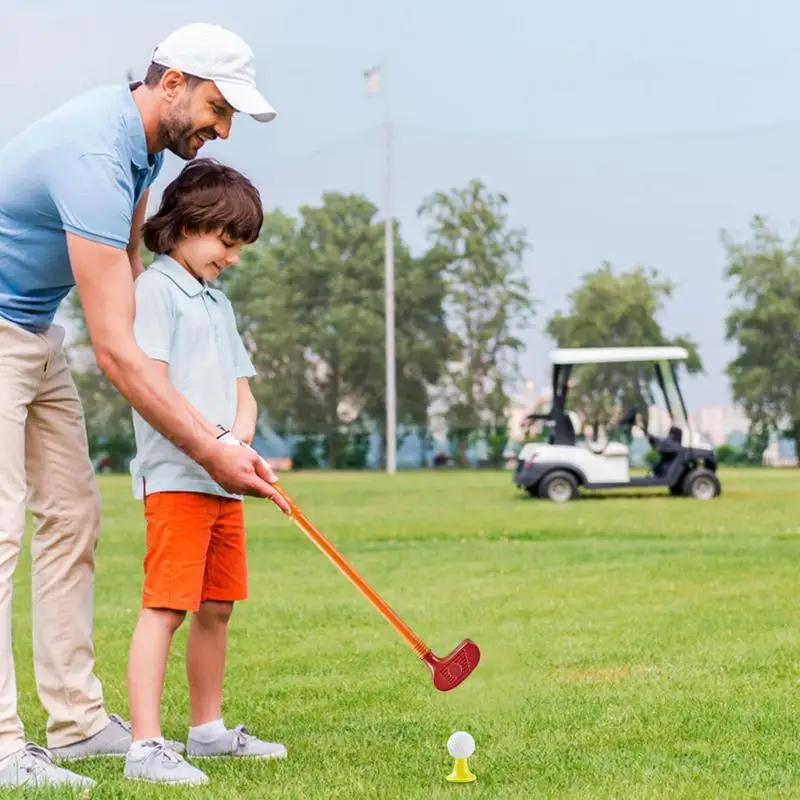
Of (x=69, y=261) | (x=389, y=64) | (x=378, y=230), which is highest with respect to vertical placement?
(x=389, y=64)

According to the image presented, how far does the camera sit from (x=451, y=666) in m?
3.22

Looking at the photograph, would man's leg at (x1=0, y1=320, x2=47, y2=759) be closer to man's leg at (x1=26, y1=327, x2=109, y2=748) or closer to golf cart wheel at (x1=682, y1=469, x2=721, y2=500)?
man's leg at (x1=26, y1=327, x2=109, y2=748)

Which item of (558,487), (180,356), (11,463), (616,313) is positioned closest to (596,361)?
(558,487)

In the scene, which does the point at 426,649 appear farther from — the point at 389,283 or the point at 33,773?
the point at 389,283

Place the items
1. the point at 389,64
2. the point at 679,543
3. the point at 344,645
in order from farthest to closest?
the point at 389,64, the point at 679,543, the point at 344,645

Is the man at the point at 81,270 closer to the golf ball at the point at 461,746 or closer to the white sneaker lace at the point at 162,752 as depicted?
the white sneaker lace at the point at 162,752

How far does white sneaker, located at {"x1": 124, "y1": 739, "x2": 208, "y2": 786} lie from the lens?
3021 millimetres

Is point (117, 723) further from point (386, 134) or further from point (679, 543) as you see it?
point (386, 134)

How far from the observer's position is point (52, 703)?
11.4ft

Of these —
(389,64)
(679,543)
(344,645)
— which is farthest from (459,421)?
(344,645)

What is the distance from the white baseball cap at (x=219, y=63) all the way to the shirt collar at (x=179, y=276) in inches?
17.1

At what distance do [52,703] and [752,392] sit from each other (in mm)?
38839

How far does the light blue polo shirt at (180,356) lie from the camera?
3189mm

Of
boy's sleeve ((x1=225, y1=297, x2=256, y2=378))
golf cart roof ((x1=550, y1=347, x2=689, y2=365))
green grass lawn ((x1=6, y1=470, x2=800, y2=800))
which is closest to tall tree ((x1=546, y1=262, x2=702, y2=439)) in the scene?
golf cart roof ((x1=550, y1=347, x2=689, y2=365))
